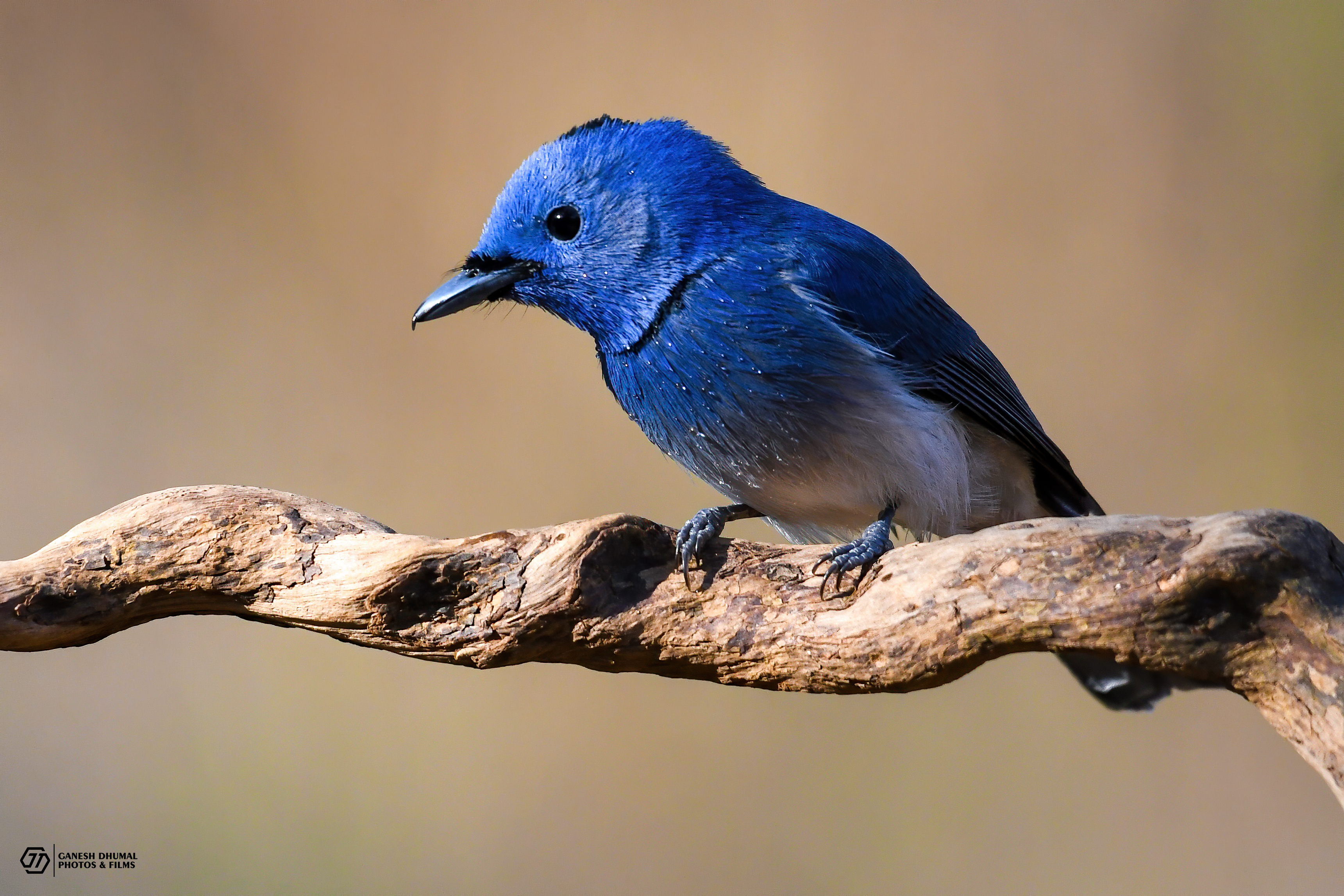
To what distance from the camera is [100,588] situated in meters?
1.69

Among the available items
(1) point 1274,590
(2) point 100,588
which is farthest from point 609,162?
(1) point 1274,590

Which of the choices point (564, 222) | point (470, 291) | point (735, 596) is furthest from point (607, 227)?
point (735, 596)

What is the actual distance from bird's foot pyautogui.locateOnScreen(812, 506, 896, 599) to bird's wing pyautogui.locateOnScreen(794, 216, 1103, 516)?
0.36 meters

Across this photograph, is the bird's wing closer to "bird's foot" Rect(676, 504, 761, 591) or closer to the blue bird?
the blue bird

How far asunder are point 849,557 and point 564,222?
82cm

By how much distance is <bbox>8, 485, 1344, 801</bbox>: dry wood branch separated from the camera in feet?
3.96

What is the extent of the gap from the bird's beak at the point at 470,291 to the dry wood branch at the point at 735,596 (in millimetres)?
405

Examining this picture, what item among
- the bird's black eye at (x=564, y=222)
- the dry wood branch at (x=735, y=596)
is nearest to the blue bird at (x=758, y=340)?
the bird's black eye at (x=564, y=222)

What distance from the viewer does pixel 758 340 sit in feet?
5.39

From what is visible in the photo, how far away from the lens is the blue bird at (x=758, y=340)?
166 centimetres

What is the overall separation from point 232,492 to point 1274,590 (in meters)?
1.56

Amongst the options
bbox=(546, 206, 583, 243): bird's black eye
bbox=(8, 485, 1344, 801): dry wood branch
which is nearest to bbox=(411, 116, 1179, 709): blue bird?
bbox=(546, 206, 583, 243): bird's black eye

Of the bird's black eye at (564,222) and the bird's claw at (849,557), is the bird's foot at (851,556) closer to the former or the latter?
the bird's claw at (849,557)

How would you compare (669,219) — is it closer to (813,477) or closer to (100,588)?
(813,477)
